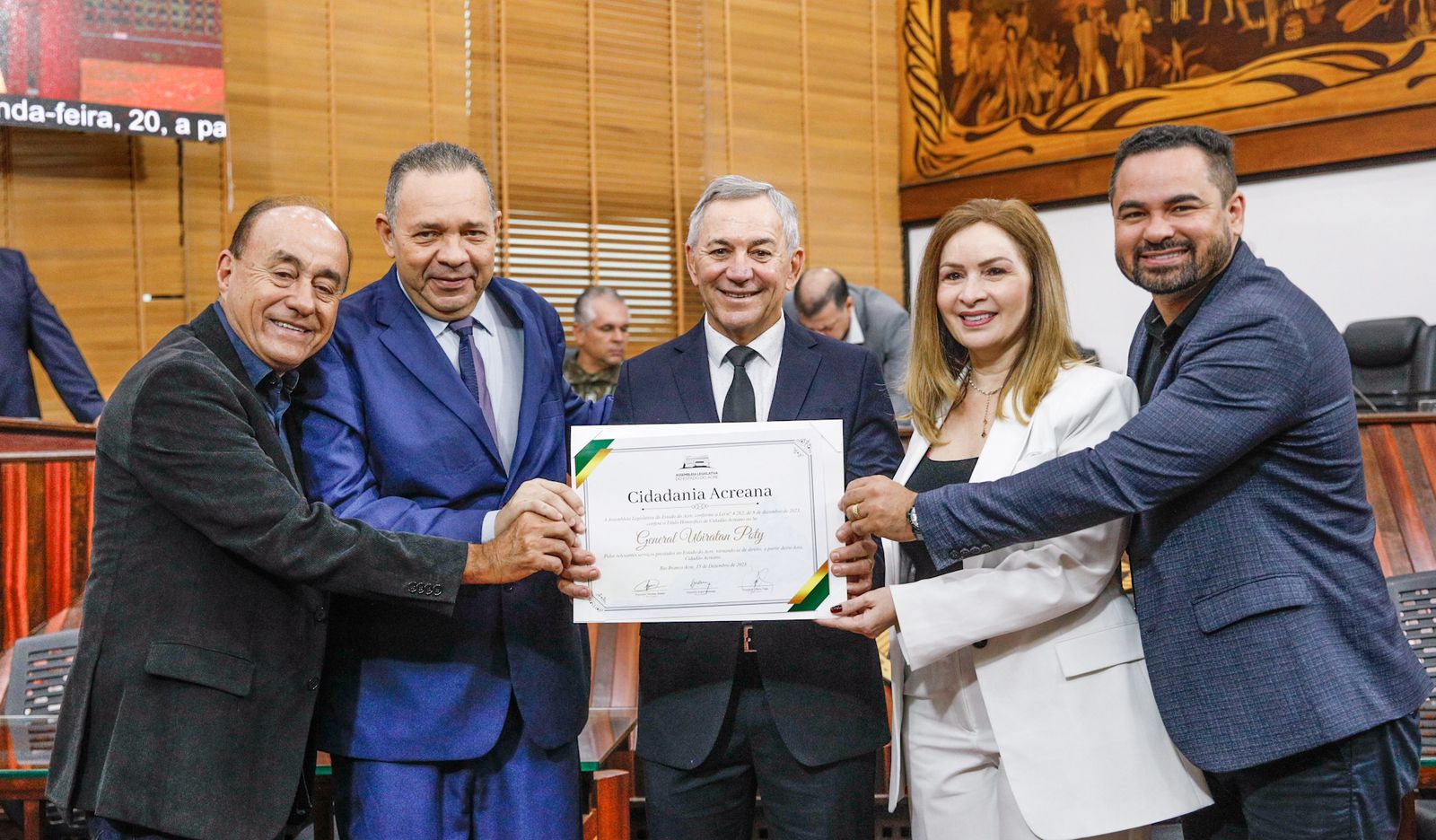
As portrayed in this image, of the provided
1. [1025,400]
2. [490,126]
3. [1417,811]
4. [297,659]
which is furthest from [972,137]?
[297,659]

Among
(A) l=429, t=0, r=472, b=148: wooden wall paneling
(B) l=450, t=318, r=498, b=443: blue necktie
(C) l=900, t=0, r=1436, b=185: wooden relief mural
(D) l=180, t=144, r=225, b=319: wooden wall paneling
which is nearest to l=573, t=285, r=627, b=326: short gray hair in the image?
(A) l=429, t=0, r=472, b=148: wooden wall paneling

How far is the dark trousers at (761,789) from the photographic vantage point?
180cm

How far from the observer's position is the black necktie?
195 centimetres

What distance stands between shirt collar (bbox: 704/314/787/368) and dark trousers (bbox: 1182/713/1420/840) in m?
0.98

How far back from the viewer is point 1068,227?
296 inches

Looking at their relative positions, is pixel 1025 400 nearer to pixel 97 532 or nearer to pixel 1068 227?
pixel 97 532

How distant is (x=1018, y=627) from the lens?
1.82 metres

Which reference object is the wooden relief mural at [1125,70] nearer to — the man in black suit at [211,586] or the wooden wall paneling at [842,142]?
the wooden wall paneling at [842,142]

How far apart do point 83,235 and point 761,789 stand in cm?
561

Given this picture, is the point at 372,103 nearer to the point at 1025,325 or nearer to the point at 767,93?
the point at 767,93

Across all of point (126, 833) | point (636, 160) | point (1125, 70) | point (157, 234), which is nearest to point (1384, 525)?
point (126, 833)

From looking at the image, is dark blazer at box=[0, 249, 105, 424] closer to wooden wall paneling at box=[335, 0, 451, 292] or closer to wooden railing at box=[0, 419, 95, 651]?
wooden railing at box=[0, 419, 95, 651]

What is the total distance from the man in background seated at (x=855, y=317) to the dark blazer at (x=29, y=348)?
301 centimetres

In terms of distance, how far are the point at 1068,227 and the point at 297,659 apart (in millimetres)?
6664
